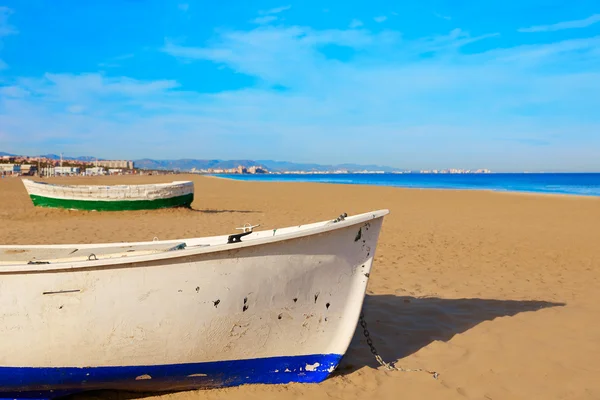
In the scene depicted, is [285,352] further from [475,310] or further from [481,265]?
[481,265]

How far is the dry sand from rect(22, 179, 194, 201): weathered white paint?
1024mm

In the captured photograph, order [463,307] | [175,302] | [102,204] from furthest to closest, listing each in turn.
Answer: [102,204], [463,307], [175,302]

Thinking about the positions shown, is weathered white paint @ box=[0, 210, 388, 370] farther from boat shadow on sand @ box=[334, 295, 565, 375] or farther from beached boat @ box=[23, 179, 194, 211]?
beached boat @ box=[23, 179, 194, 211]

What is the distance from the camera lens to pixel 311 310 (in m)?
3.48

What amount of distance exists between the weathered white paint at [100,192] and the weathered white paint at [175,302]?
38.7 ft

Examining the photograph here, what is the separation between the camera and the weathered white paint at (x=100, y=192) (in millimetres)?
14031

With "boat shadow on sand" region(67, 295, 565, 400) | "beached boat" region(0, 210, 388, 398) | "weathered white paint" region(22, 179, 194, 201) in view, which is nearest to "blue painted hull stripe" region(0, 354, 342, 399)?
"beached boat" region(0, 210, 388, 398)

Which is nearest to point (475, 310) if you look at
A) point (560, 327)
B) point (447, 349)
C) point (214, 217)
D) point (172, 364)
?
point (560, 327)

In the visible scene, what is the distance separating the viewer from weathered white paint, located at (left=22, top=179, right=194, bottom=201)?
14031 millimetres

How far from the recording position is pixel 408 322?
4.96 meters

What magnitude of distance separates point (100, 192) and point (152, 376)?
12239 millimetres

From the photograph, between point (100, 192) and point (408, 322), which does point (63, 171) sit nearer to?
point (100, 192)

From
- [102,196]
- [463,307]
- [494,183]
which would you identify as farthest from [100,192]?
[494,183]

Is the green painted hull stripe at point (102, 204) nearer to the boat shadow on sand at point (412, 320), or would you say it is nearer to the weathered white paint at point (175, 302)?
the boat shadow on sand at point (412, 320)
